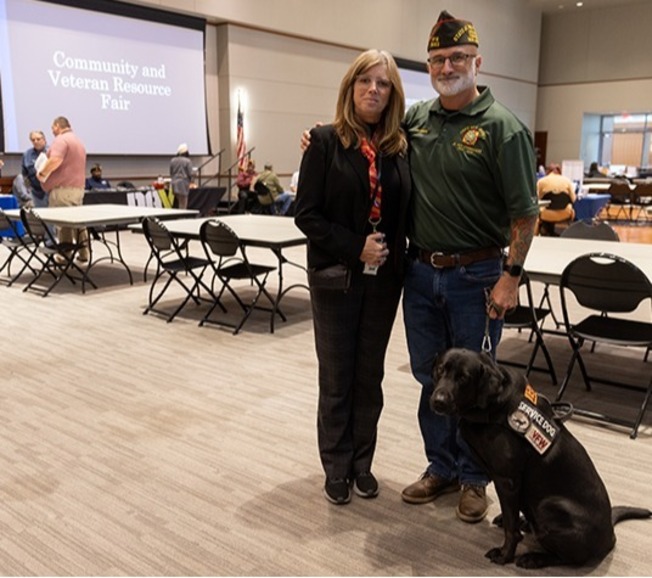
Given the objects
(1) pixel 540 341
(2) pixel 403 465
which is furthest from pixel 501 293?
(1) pixel 540 341

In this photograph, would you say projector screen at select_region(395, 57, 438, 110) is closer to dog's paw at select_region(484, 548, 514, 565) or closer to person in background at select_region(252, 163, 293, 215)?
person in background at select_region(252, 163, 293, 215)

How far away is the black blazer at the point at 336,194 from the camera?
7.63 ft

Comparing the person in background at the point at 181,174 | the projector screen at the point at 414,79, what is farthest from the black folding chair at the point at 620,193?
the person in background at the point at 181,174

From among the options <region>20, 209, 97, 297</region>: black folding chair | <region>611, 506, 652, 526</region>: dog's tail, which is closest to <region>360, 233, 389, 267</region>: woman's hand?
<region>611, 506, 652, 526</region>: dog's tail

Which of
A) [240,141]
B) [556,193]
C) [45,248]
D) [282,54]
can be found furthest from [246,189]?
[45,248]

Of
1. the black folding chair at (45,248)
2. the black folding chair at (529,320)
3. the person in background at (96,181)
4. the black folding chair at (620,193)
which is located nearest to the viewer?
the black folding chair at (529,320)

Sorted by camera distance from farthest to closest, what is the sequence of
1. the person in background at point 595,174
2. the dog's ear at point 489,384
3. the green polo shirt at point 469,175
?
the person in background at point 595,174 < the green polo shirt at point 469,175 < the dog's ear at point 489,384

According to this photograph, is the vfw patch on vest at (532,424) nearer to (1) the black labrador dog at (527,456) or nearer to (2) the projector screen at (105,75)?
(1) the black labrador dog at (527,456)

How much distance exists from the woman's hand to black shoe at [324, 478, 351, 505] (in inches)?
34.7

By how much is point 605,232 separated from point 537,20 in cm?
1857

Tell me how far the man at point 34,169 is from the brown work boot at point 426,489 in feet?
23.5

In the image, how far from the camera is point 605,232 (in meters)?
4.93

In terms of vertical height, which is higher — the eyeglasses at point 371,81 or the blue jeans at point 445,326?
the eyeglasses at point 371,81

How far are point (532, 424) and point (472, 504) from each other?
22.0 inches
